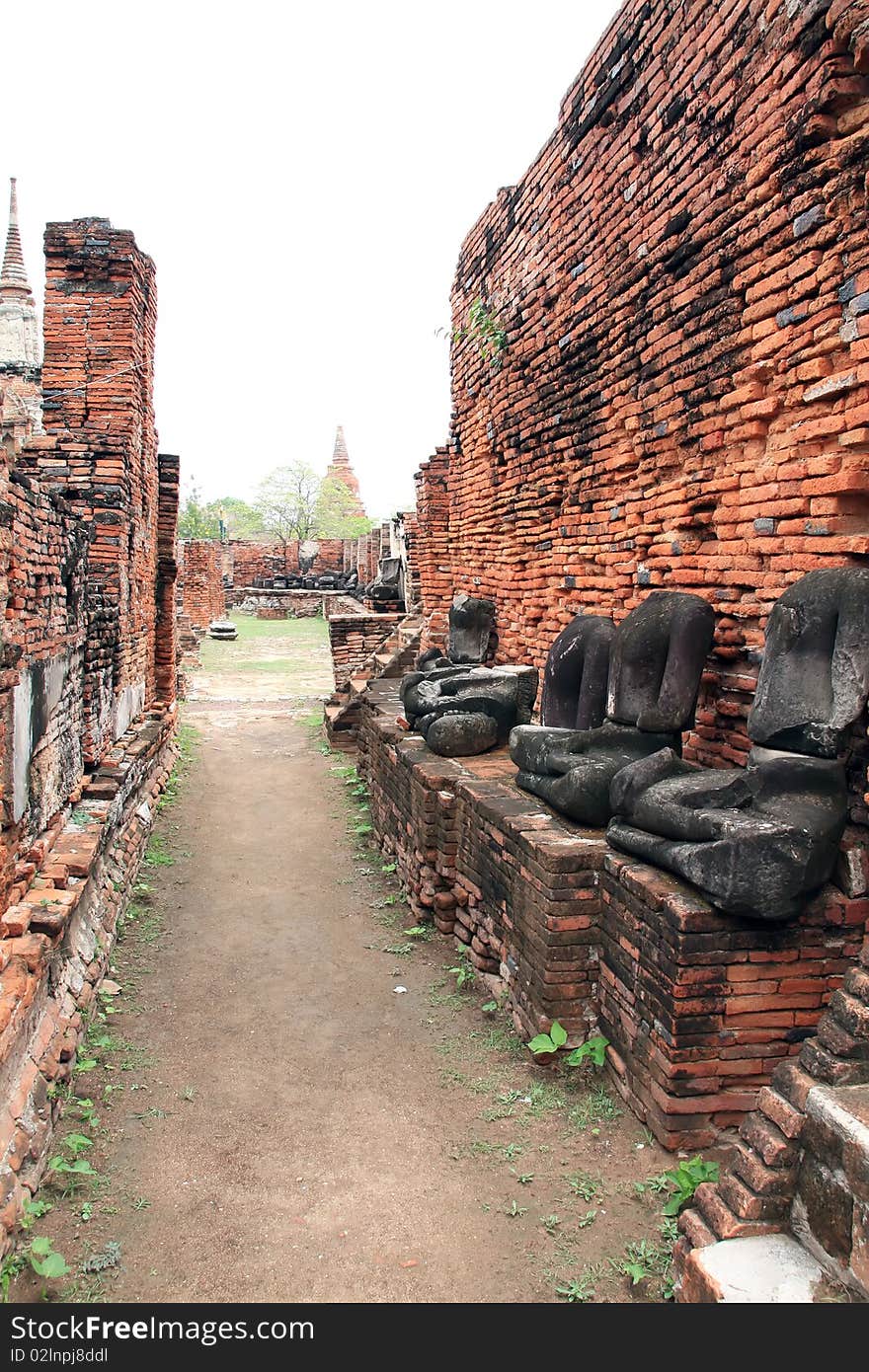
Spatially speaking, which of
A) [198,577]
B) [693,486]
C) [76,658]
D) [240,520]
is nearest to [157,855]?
[76,658]

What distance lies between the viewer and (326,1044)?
13.0 feet

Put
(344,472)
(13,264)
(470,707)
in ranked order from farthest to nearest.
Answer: (344,472) → (13,264) → (470,707)

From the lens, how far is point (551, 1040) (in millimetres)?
3492

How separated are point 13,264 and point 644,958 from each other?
2815cm

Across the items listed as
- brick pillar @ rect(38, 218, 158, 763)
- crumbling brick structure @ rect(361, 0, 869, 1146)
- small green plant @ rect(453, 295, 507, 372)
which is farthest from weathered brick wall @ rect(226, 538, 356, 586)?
crumbling brick structure @ rect(361, 0, 869, 1146)

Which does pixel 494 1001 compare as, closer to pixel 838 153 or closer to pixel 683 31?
pixel 838 153

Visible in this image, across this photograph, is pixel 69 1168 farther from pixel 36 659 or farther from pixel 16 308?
pixel 16 308

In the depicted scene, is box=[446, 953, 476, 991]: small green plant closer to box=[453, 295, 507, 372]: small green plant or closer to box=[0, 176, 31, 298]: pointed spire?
box=[453, 295, 507, 372]: small green plant

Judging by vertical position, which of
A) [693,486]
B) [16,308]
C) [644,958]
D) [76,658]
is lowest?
[644,958]

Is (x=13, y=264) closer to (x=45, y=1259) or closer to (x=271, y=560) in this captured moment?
(x=271, y=560)

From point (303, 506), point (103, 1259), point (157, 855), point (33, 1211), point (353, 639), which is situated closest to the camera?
point (103, 1259)

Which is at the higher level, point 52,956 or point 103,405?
point 103,405

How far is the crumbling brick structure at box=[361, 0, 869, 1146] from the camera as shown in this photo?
2.95m

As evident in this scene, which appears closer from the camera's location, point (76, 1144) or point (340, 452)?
point (76, 1144)
